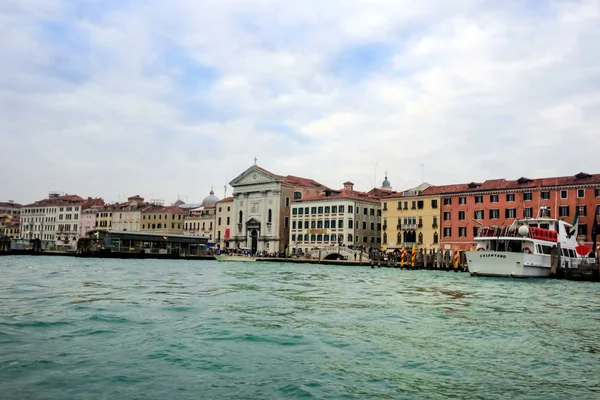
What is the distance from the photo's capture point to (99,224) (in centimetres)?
10338

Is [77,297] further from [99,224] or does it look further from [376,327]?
[99,224]

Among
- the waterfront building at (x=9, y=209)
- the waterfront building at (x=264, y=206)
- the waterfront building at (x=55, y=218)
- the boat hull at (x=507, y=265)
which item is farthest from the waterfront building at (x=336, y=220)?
the waterfront building at (x=9, y=209)

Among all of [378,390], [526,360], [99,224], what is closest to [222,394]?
[378,390]

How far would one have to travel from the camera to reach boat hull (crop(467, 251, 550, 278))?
32.5 metres

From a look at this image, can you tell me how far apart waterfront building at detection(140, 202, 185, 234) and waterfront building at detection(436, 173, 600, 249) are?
4990 cm

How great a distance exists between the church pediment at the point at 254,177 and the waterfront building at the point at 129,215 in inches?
1004

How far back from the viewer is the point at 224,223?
276 feet

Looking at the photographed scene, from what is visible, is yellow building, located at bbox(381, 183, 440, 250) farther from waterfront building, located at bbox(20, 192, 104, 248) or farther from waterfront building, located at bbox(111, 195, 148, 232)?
waterfront building, located at bbox(20, 192, 104, 248)

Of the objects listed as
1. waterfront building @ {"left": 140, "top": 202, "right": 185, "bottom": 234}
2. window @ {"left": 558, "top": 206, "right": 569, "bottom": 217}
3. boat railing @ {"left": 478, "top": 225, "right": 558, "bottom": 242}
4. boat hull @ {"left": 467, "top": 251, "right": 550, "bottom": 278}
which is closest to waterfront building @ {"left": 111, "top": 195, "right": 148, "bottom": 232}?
waterfront building @ {"left": 140, "top": 202, "right": 185, "bottom": 234}

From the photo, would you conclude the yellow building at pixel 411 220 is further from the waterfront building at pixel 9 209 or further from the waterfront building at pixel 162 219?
the waterfront building at pixel 9 209

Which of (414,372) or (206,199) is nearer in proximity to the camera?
(414,372)

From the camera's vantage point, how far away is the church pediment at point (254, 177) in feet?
244

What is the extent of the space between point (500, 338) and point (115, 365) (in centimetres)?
650

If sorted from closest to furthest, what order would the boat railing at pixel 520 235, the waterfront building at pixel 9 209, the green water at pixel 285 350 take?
the green water at pixel 285 350 → the boat railing at pixel 520 235 → the waterfront building at pixel 9 209
